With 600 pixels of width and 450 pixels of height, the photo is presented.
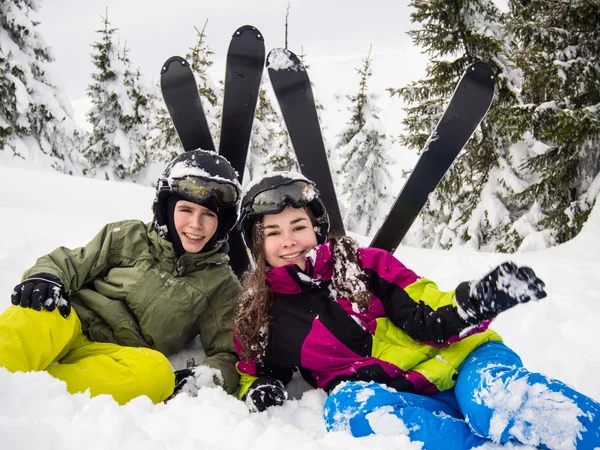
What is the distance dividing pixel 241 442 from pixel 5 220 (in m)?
4.79

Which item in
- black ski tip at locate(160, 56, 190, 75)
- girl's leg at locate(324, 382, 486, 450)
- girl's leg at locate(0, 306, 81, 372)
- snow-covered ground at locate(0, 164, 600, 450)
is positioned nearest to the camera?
snow-covered ground at locate(0, 164, 600, 450)

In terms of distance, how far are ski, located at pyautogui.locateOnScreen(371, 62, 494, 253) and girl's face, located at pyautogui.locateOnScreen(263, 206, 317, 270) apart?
1.87 m

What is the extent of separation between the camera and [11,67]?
12.5 metres

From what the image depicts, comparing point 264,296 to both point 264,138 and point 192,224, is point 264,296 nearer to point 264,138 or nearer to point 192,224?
point 192,224

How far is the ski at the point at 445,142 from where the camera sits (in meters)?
3.98

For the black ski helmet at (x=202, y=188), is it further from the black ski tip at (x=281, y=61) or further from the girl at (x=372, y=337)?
the black ski tip at (x=281, y=61)

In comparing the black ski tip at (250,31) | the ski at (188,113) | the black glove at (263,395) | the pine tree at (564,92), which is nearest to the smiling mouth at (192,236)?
the black glove at (263,395)

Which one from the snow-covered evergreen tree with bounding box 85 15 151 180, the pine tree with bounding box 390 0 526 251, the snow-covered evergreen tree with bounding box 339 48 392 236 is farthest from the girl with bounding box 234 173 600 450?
the snow-covered evergreen tree with bounding box 85 15 151 180

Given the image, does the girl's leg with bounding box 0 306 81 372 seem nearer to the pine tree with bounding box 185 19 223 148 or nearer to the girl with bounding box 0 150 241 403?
the girl with bounding box 0 150 241 403

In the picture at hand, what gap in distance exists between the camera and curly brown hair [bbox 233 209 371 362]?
2.36m

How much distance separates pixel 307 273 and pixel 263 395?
2.37 ft

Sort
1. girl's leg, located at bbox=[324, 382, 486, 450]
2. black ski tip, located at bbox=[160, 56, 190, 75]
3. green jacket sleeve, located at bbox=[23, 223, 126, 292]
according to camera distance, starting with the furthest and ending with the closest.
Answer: black ski tip, located at bbox=[160, 56, 190, 75], green jacket sleeve, located at bbox=[23, 223, 126, 292], girl's leg, located at bbox=[324, 382, 486, 450]

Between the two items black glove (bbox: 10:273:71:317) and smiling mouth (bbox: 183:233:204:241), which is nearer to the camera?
black glove (bbox: 10:273:71:317)

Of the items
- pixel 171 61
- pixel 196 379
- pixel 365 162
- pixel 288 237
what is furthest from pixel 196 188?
pixel 365 162
